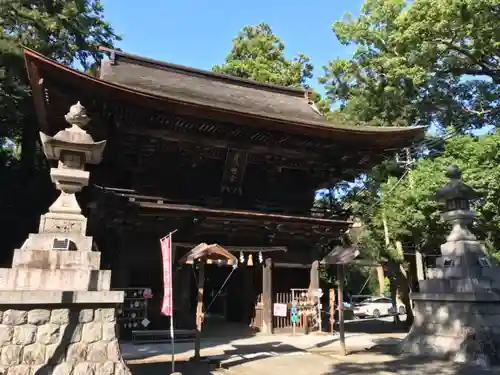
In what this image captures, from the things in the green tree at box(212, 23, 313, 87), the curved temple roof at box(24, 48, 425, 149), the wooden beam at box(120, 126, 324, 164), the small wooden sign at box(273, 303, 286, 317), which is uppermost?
the green tree at box(212, 23, 313, 87)

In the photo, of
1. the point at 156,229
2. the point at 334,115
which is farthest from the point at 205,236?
the point at 334,115

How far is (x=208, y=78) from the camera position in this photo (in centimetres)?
1714

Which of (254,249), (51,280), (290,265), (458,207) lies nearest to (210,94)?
(254,249)

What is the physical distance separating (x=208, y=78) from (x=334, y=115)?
25.1ft

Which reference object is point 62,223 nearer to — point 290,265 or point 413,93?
point 290,265

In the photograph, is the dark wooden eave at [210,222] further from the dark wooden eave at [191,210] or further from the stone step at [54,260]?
the stone step at [54,260]

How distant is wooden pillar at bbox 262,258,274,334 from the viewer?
12.9m

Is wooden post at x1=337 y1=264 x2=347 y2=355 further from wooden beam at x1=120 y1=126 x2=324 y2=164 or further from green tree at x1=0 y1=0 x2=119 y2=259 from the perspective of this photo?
green tree at x1=0 y1=0 x2=119 y2=259

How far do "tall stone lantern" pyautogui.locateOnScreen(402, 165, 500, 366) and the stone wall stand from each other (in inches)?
246

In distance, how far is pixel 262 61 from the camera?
27.3 meters

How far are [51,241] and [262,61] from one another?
23212 mm

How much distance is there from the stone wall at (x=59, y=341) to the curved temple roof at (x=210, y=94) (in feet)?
18.8

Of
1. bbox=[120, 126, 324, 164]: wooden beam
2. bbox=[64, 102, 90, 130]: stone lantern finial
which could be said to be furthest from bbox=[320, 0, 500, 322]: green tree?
bbox=[64, 102, 90, 130]: stone lantern finial

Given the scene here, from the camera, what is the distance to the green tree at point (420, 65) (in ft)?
51.1
